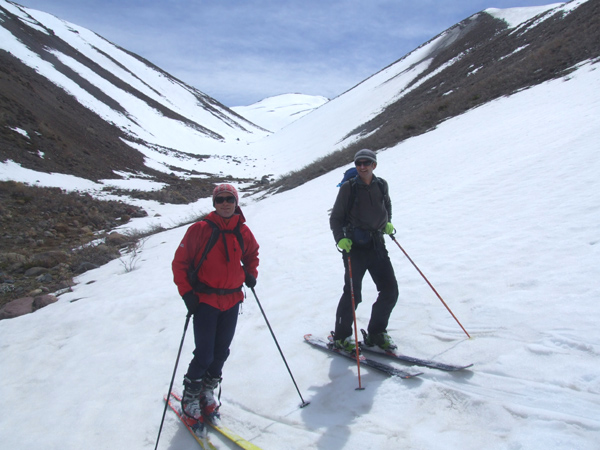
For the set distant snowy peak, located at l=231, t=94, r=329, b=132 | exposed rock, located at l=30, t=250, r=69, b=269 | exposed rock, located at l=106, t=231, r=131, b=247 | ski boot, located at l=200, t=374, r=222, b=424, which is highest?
distant snowy peak, located at l=231, t=94, r=329, b=132

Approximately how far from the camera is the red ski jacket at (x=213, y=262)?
3.11m

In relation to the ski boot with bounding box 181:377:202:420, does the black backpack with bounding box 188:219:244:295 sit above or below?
above

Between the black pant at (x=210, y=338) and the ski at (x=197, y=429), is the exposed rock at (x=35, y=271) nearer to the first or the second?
the ski at (x=197, y=429)

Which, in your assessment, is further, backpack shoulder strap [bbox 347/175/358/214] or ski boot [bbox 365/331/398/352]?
ski boot [bbox 365/331/398/352]

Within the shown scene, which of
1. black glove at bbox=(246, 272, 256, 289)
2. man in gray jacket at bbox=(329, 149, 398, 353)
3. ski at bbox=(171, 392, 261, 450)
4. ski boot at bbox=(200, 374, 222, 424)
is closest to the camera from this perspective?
ski at bbox=(171, 392, 261, 450)

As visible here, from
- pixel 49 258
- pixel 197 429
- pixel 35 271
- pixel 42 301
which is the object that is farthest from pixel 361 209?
pixel 49 258

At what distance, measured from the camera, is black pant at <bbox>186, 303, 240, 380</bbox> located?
10.4ft

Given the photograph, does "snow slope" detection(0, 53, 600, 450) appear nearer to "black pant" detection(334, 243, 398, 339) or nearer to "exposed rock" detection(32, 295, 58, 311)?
"exposed rock" detection(32, 295, 58, 311)

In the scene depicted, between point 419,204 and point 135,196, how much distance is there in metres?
16.0

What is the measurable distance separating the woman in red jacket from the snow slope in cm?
37

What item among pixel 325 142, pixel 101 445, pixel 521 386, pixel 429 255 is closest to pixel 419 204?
pixel 429 255

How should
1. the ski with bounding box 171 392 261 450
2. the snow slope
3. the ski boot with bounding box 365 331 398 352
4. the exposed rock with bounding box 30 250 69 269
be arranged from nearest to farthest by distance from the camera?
1. the snow slope
2. the ski with bounding box 171 392 261 450
3. the ski boot with bounding box 365 331 398 352
4. the exposed rock with bounding box 30 250 69 269

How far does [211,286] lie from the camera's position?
3.15 meters

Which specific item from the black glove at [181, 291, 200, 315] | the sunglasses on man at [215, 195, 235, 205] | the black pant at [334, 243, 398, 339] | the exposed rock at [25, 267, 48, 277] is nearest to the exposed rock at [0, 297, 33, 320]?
the exposed rock at [25, 267, 48, 277]
